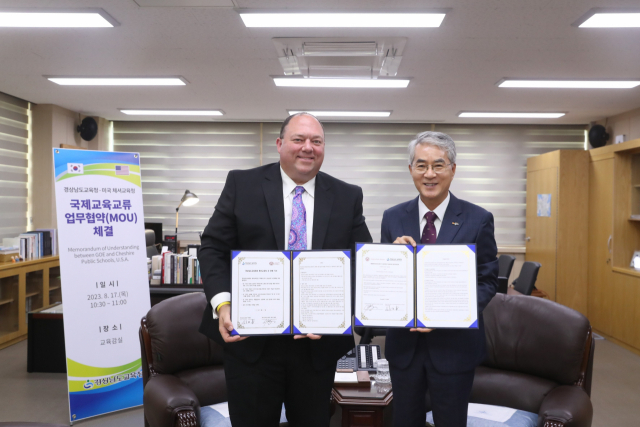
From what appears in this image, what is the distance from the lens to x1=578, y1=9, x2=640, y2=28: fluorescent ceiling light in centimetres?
320

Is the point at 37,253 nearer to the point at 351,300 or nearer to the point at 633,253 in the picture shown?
the point at 351,300

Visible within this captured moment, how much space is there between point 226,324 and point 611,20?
3569 mm

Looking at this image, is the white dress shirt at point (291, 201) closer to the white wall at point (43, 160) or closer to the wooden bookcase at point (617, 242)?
the wooden bookcase at point (617, 242)

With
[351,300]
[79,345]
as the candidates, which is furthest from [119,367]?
[351,300]

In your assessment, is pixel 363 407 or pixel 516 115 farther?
pixel 516 115

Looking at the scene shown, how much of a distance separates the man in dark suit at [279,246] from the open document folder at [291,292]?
0.21 feet

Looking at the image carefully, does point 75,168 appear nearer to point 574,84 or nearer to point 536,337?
point 536,337

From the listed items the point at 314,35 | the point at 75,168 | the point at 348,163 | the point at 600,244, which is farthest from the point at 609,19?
the point at 348,163

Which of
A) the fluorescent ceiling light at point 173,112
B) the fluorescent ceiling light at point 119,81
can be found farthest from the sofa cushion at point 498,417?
the fluorescent ceiling light at point 173,112

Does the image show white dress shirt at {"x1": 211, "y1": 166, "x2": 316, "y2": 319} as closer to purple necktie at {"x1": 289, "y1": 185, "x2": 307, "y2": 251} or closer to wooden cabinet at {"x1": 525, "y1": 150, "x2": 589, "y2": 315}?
purple necktie at {"x1": 289, "y1": 185, "x2": 307, "y2": 251}

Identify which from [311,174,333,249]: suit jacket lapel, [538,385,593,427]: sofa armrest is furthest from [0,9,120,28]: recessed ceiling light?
[538,385,593,427]: sofa armrest

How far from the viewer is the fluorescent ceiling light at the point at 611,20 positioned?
10.5 feet

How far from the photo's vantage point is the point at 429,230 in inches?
75.6

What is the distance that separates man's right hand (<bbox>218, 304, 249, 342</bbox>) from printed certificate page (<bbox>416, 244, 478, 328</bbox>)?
0.70 m
